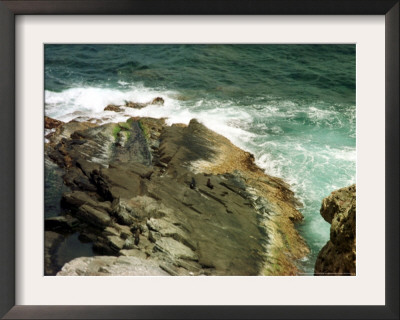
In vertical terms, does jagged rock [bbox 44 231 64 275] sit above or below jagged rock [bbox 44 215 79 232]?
below

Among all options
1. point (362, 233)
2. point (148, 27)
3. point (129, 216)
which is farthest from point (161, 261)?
point (148, 27)

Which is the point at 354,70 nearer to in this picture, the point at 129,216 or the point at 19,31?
the point at 129,216

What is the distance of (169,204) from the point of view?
5281 mm

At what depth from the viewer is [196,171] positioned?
221 inches

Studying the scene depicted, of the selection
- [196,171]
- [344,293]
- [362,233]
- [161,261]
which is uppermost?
[196,171]

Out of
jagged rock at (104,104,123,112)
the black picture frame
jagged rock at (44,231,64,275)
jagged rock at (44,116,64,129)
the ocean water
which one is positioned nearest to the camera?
the black picture frame

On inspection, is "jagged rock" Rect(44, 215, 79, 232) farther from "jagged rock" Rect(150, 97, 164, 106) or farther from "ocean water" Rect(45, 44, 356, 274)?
"jagged rock" Rect(150, 97, 164, 106)

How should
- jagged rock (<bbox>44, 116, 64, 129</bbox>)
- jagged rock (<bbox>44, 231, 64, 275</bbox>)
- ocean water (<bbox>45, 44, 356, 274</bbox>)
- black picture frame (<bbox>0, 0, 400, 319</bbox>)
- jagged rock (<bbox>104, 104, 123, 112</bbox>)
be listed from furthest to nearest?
jagged rock (<bbox>104, 104, 123, 112</bbox>)
ocean water (<bbox>45, 44, 356, 274</bbox>)
jagged rock (<bbox>44, 116, 64, 129</bbox>)
jagged rock (<bbox>44, 231, 64, 275</bbox>)
black picture frame (<bbox>0, 0, 400, 319</bbox>)

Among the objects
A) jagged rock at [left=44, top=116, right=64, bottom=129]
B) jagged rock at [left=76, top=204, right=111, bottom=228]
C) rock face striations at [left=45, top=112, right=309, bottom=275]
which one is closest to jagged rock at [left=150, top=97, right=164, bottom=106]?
rock face striations at [left=45, top=112, right=309, bottom=275]

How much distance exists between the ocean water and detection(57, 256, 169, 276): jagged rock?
5.95 ft

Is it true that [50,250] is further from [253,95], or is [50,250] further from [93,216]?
[253,95]

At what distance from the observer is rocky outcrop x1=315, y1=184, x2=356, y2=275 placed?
4.83 m

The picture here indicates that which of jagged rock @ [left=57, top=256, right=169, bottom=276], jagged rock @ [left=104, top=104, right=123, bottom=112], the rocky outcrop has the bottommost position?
jagged rock @ [left=57, top=256, right=169, bottom=276]

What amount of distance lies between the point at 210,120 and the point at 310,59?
5.08 ft
